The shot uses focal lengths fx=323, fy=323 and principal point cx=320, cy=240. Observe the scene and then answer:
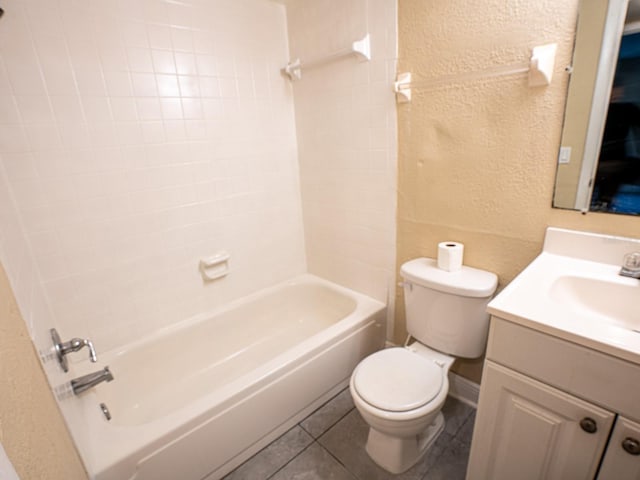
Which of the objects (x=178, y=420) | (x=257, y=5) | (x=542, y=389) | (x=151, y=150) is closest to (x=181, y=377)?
(x=178, y=420)

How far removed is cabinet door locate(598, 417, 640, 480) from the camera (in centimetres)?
75

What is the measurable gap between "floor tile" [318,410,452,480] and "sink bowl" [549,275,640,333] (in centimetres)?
89

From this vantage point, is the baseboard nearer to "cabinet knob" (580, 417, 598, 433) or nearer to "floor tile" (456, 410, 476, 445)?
"floor tile" (456, 410, 476, 445)

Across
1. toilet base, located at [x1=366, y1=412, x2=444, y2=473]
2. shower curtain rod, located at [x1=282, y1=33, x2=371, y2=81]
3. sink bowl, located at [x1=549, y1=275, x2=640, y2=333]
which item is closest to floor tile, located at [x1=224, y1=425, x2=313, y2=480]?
toilet base, located at [x1=366, y1=412, x2=444, y2=473]

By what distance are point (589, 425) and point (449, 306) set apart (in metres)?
0.63

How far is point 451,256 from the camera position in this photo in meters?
1.44

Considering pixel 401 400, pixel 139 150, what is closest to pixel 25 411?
pixel 401 400

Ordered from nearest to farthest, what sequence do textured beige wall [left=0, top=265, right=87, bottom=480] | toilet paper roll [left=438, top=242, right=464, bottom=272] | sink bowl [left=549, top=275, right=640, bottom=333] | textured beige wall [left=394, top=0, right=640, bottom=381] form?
textured beige wall [left=0, top=265, right=87, bottom=480] < sink bowl [left=549, top=275, right=640, bottom=333] < textured beige wall [left=394, top=0, right=640, bottom=381] < toilet paper roll [left=438, top=242, right=464, bottom=272]

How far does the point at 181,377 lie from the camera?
1832 mm

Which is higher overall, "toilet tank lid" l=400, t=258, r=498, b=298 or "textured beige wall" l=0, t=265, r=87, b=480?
"textured beige wall" l=0, t=265, r=87, b=480

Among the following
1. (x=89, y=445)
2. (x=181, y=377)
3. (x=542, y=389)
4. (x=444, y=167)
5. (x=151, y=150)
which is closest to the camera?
(x=542, y=389)

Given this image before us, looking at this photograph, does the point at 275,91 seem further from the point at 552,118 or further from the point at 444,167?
the point at 552,118

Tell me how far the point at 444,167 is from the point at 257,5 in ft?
4.73

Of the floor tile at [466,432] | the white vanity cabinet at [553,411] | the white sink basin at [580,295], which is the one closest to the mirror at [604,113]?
the white sink basin at [580,295]
